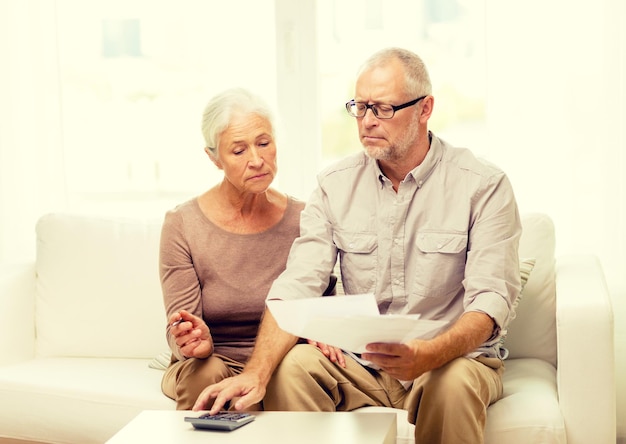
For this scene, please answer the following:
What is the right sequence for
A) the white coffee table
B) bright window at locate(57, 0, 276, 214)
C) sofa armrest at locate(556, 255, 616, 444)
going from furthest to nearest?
1. bright window at locate(57, 0, 276, 214)
2. sofa armrest at locate(556, 255, 616, 444)
3. the white coffee table

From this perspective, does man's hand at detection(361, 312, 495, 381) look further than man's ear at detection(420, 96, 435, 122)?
No

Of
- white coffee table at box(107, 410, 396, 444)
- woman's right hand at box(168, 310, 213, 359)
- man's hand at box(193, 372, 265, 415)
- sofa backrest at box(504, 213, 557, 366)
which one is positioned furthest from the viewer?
sofa backrest at box(504, 213, 557, 366)

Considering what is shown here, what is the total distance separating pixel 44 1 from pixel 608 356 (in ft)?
8.35

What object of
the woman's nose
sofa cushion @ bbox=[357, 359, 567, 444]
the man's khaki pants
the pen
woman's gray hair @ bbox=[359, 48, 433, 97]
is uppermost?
woman's gray hair @ bbox=[359, 48, 433, 97]

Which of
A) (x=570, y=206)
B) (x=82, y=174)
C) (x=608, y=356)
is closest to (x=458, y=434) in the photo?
(x=608, y=356)

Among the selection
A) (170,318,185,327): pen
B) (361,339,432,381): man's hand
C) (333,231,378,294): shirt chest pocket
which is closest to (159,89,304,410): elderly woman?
(170,318,185,327): pen

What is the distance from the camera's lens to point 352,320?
5.83 feet

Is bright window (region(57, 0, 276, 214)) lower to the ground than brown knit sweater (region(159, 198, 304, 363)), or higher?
higher

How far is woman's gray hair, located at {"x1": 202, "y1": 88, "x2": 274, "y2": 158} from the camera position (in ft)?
8.49

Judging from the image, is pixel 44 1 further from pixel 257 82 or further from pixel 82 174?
pixel 257 82

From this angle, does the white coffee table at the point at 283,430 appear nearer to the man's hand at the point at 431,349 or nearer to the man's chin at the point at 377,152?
the man's hand at the point at 431,349

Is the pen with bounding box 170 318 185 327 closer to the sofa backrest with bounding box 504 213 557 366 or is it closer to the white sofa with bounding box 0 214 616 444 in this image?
the white sofa with bounding box 0 214 616 444

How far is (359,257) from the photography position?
2.52 meters

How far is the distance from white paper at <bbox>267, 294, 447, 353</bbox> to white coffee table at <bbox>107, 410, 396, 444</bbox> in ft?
0.61
